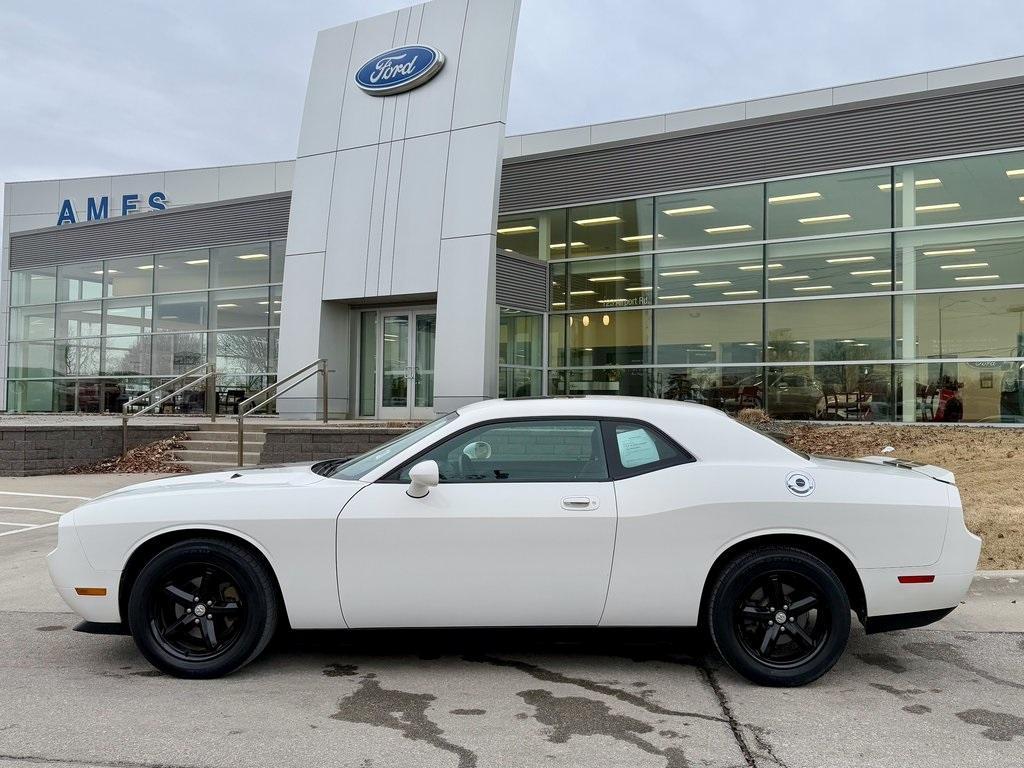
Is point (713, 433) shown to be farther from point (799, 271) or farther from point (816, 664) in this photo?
point (799, 271)

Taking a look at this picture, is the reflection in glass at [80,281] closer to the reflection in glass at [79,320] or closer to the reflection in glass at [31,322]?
the reflection in glass at [79,320]

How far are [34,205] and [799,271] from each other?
3285 centimetres

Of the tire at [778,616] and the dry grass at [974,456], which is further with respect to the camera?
the dry grass at [974,456]

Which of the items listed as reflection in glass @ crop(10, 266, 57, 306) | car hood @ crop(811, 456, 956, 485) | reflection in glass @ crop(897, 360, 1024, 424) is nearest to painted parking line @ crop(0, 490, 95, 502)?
car hood @ crop(811, 456, 956, 485)

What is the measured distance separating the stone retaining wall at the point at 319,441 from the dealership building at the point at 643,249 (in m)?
3.13

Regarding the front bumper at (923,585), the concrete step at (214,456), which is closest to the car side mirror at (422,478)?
the front bumper at (923,585)

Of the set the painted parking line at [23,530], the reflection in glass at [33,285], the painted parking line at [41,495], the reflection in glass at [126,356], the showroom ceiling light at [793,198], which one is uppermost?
the showroom ceiling light at [793,198]

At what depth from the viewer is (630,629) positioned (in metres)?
4.38

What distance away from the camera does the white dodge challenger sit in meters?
4.26

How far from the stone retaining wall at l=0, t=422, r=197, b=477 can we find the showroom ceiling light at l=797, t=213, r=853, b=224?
42.0 feet

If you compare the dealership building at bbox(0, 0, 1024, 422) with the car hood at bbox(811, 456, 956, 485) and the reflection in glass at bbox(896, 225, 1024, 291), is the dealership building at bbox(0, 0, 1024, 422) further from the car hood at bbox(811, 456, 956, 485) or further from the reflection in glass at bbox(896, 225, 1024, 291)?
the car hood at bbox(811, 456, 956, 485)

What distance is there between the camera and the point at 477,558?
14.0ft

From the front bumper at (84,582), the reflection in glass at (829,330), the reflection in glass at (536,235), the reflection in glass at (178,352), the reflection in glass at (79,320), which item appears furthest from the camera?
the reflection in glass at (79,320)

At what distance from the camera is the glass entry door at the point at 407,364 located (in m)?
17.7
